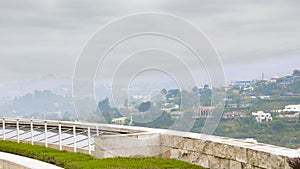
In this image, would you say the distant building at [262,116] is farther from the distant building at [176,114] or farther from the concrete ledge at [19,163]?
the concrete ledge at [19,163]

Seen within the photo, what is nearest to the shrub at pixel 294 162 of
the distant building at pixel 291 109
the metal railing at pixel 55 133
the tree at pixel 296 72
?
the distant building at pixel 291 109

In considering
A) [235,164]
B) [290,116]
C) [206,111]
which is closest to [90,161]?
[206,111]

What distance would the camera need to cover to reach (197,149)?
11148 millimetres

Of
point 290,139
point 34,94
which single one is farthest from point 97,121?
point 34,94

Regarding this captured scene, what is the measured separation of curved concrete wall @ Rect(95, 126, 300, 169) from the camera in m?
8.81

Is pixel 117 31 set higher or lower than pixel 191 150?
higher

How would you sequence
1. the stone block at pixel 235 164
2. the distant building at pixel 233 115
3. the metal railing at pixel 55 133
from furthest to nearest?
the metal railing at pixel 55 133 < the distant building at pixel 233 115 < the stone block at pixel 235 164

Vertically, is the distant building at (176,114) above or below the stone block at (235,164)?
above

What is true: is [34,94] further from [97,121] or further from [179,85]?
[179,85]

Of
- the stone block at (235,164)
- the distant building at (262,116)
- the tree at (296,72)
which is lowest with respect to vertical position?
the stone block at (235,164)

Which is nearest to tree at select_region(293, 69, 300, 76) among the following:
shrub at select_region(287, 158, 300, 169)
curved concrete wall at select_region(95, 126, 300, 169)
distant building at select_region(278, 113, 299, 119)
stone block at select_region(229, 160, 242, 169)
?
distant building at select_region(278, 113, 299, 119)

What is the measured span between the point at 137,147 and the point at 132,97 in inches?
53.0

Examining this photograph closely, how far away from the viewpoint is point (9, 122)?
1908cm

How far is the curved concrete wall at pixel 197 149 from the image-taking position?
28.9 feet
